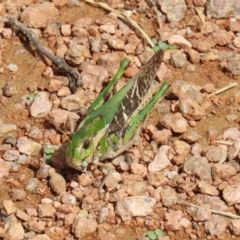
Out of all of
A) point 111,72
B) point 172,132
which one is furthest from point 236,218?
point 111,72

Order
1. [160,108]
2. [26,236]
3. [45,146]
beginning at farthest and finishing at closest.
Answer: [160,108] → [45,146] → [26,236]

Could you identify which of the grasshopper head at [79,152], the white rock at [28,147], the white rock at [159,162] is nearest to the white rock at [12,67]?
the white rock at [28,147]

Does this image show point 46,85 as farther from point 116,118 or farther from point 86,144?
point 86,144

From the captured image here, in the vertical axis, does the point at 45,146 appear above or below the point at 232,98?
below

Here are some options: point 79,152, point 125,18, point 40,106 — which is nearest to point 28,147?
point 40,106

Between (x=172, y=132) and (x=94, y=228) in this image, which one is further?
(x=172, y=132)

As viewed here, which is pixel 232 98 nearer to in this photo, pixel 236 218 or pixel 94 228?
pixel 236 218

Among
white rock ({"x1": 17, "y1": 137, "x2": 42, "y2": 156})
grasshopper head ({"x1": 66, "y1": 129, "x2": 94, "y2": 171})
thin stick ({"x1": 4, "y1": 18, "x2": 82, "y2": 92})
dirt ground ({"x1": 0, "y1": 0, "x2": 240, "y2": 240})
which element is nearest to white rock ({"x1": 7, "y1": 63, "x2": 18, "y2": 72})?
dirt ground ({"x1": 0, "y1": 0, "x2": 240, "y2": 240})
